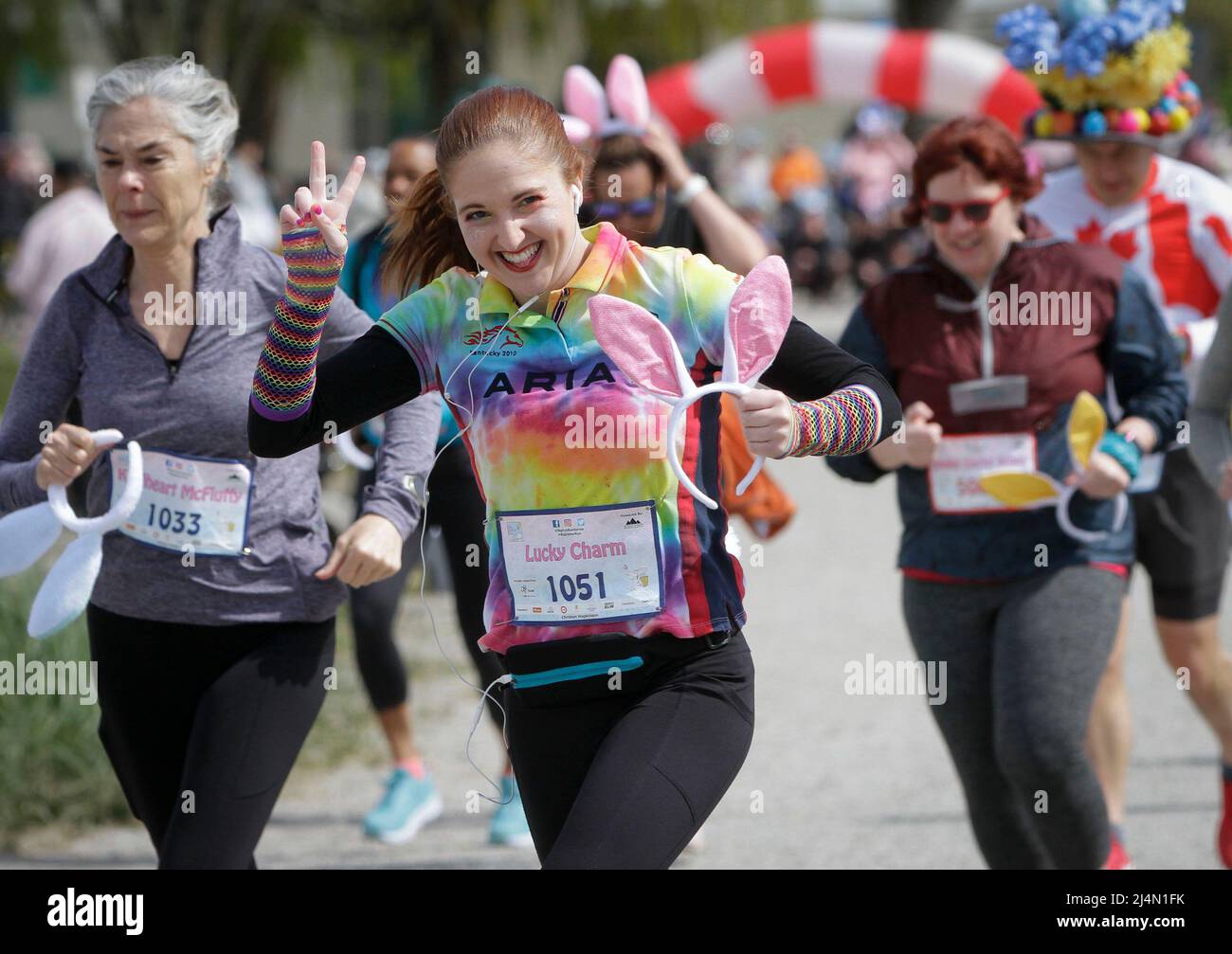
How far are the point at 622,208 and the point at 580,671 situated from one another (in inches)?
101

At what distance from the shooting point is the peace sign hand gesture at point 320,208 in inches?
111

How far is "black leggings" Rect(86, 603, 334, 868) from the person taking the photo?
3408 millimetres

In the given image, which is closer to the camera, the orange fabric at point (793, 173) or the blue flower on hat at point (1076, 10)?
the blue flower on hat at point (1076, 10)

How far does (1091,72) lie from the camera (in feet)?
16.1

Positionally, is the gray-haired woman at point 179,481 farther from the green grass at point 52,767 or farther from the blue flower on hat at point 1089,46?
the blue flower on hat at point 1089,46

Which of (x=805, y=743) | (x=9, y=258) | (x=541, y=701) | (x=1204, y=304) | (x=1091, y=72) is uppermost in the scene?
(x=1091, y=72)

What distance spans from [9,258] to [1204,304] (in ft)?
59.3

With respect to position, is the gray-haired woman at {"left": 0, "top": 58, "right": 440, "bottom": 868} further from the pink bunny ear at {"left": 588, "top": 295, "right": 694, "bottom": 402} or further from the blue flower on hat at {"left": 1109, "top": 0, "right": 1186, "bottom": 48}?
the blue flower on hat at {"left": 1109, "top": 0, "right": 1186, "bottom": 48}

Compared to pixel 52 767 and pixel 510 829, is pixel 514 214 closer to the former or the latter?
pixel 510 829

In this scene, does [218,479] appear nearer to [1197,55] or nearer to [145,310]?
[145,310]
